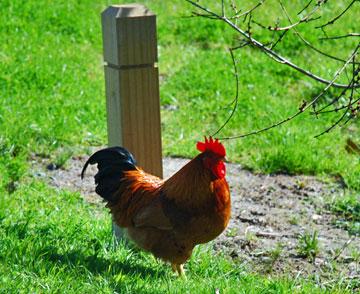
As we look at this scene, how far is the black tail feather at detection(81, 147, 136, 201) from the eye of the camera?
16.9 feet

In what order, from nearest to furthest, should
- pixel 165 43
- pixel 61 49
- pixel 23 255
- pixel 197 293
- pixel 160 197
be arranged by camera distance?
pixel 197 293, pixel 23 255, pixel 160 197, pixel 61 49, pixel 165 43

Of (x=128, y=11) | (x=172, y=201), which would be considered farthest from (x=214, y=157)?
(x=128, y=11)

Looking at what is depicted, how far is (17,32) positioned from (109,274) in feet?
17.9

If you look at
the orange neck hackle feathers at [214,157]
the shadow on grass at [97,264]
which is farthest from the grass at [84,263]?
the orange neck hackle feathers at [214,157]

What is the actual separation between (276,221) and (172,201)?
1522 mm

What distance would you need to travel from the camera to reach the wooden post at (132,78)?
203 inches

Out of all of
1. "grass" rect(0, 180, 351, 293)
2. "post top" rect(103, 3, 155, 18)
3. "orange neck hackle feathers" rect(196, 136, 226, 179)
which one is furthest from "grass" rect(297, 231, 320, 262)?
"post top" rect(103, 3, 155, 18)

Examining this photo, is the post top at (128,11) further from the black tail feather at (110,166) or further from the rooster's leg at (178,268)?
the rooster's leg at (178,268)

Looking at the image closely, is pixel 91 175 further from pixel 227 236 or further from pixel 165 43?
pixel 165 43

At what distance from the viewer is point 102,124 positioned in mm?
7766

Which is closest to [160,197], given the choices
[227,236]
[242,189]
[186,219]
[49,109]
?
[186,219]

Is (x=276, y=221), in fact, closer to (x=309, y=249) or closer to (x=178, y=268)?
(x=309, y=249)

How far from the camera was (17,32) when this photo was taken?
30.9 ft

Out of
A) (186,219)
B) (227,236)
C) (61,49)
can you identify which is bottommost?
(227,236)
